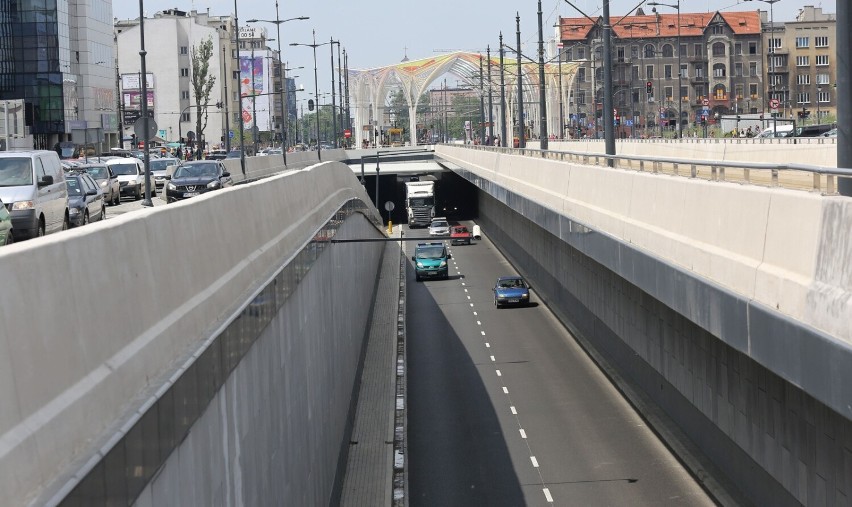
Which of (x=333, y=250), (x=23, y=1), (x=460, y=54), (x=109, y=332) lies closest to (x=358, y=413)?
(x=333, y=250)

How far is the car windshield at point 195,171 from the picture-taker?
36.2 m

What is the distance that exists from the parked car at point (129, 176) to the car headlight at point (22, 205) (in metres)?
24.6

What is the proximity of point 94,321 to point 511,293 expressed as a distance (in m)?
45.7

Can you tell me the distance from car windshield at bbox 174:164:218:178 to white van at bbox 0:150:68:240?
14.5 meters

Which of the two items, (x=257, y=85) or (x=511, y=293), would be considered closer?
(x=511, y=293)

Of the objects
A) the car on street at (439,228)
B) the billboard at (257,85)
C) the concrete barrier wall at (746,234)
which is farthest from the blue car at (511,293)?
the billboard at (257,85)

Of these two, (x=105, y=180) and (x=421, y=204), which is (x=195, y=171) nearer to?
(x=105, y=180)

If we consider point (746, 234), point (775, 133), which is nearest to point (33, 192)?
point (746, 234)

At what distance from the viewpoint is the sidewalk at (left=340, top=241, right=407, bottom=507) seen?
23.5 meters

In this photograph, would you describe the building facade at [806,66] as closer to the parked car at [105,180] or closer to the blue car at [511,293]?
the blue car at [511,293]

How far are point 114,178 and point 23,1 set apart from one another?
60778mm

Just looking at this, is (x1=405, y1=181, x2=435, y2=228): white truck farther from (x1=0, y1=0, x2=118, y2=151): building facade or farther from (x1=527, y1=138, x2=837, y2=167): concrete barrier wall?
(x1=0, y1=0, x2=118, y2=151): building facade

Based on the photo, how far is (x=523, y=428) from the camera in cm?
3114

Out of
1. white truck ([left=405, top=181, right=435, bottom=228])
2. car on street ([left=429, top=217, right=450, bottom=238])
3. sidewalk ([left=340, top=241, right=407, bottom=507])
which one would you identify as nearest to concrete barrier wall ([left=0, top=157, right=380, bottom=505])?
sidewalk ([left=340, top=241, right=407, bottom=507])
